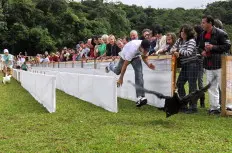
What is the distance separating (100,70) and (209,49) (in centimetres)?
608

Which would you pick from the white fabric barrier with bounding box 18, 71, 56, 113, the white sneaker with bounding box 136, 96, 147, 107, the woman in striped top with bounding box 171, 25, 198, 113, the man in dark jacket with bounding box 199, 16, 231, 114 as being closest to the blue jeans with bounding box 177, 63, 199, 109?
the woman in striped top with bounding box 171, 25, 198, 113

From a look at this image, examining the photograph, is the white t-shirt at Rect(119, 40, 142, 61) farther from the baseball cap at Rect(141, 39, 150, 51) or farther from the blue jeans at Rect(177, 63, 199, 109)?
the blue jeans at Rect(177, 63, 199, 109)

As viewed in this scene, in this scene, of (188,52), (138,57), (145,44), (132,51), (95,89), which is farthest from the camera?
(95,89)

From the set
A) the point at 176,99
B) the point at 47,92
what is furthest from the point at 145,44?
the point at 47,92

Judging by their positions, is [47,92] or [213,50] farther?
[47,92]

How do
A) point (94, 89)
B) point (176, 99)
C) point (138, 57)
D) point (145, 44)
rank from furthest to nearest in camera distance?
point (94, 89)
point (138, 57)
point (145, 44)
point (176, 99)

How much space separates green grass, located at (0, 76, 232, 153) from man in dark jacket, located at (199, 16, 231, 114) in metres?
0.44

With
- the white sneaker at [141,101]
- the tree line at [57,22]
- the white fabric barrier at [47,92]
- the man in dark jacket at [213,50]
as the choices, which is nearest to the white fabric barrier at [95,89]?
the white sneaker at [141,101]

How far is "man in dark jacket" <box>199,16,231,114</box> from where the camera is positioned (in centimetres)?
815

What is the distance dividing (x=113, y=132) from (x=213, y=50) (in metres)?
3.17

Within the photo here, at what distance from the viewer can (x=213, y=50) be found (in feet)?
26.9

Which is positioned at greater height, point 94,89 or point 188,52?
point 188,52

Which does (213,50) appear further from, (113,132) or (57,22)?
(57,22)

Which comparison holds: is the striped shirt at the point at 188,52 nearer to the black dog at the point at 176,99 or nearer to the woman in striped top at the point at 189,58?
the woman in striped top at the point at 189,58
